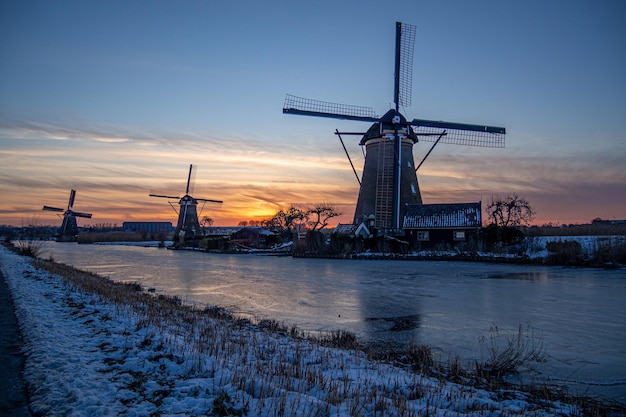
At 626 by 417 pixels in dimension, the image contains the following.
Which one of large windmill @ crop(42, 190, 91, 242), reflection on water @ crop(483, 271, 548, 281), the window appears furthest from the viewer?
large windmill @ crop(42, 190, 91, 242)

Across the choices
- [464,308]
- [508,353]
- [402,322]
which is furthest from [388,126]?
[508,353]

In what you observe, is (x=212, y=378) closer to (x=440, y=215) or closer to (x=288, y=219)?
(x=440, y=215)

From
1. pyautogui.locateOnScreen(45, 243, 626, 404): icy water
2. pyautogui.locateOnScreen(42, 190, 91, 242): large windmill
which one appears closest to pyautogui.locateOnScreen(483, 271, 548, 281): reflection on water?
pyautogui.locateOnScreen(45, 243, 626, 404): icy water

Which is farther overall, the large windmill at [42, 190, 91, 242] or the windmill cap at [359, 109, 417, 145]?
the large windmill at [42, 190, 91, 242]

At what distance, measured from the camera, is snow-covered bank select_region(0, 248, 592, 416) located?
329 centimetres

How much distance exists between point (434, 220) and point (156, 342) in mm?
26418

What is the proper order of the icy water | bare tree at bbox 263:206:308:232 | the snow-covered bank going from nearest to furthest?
the snow-covered bank
the icy water
bare tree at bbox 263:206:308:232

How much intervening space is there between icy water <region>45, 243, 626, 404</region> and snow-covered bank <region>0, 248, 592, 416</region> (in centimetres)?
171

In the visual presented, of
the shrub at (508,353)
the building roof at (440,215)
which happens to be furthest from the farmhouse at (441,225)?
the shrub at (508,353)

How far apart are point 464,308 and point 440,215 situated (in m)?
20.2

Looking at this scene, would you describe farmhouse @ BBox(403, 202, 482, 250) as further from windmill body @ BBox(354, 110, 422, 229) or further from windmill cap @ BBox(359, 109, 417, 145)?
windmill cap @ BBox(359, 109, 417, 145)

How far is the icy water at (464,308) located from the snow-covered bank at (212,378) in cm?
171

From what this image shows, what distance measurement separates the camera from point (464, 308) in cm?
1006

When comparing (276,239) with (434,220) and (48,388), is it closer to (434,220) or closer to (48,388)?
(434,220)
